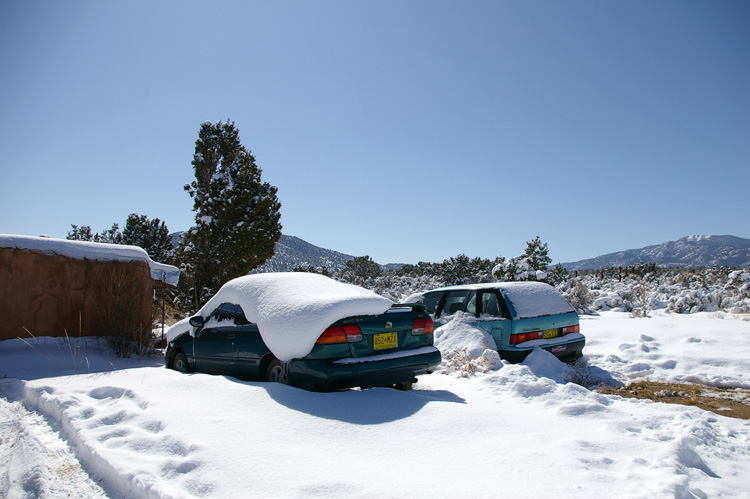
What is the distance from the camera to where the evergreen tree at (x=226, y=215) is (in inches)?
886

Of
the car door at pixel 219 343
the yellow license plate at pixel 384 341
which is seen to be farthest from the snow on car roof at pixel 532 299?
the car door at pixel 219 343

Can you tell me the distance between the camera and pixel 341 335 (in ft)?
16.0

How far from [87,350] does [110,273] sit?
1.62 m

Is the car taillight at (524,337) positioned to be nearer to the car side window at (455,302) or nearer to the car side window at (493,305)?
the car side window at (493,305)

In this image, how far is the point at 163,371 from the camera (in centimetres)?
613

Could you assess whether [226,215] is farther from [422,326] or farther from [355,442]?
[355,442]

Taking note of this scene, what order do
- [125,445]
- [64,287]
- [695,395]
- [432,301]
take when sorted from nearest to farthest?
[125,445], [695,395], [432,301], [64,287]

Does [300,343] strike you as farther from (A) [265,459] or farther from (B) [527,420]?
(B) [527,420]

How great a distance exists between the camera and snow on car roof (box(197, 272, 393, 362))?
15.9ft

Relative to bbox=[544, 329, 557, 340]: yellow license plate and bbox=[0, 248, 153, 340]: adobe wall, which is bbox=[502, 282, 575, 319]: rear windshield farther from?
bbox=[0, 248, 153, 340]: adobe wall

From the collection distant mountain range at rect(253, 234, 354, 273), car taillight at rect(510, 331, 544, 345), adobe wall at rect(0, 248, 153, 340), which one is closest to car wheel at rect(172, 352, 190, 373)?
adobe wall at rect(0, 248, 153, 340)

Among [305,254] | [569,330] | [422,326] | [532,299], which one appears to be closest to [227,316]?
[422,326]

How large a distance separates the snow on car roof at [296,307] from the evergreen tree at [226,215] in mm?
16837

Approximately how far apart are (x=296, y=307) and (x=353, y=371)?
0.91m
